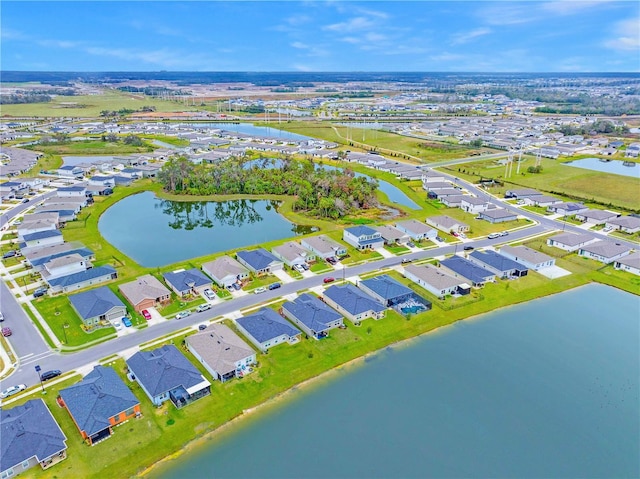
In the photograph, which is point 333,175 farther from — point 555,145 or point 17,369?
point 555,145

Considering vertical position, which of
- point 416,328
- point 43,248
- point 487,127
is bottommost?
point 416,328

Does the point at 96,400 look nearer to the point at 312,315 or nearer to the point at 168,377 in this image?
the point at 168,377

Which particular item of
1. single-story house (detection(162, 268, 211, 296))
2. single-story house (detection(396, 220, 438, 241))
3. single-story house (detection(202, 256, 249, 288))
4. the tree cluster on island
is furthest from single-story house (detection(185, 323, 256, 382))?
the tree cluster on island

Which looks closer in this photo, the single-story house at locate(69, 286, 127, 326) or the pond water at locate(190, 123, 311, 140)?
the single-story house at locate(69, 286, 127, 326)

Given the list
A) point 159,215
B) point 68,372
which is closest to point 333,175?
point 159,215

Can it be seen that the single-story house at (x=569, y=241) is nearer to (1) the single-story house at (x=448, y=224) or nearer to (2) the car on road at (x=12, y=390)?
(1) the single-story house at (x=448, y=224)

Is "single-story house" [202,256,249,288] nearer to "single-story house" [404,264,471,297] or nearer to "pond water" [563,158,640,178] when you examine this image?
"single-story house" [404,264,471,297]
